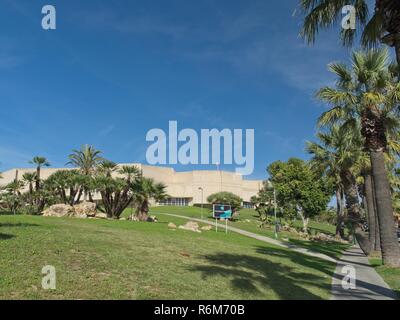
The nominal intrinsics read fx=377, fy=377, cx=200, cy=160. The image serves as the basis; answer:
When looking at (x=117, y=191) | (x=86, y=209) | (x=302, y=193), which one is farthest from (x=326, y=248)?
(x=302, y=193)

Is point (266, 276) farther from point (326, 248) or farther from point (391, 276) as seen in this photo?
point (326, 248)

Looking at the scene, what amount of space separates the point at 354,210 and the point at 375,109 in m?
10.3

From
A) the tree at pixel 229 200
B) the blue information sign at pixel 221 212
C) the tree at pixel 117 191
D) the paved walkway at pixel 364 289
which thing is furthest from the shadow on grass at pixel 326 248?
the tree at pixel 229 200

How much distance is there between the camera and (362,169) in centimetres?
2738

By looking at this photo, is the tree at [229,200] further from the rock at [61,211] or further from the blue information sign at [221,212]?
the rock at [61,211]

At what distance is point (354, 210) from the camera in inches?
1021

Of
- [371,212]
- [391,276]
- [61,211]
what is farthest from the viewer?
[61,211]

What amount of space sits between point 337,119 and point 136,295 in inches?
627

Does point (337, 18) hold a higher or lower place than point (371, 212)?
higher

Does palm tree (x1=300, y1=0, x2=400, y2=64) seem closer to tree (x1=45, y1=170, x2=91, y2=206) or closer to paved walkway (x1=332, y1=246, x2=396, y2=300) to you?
paved walkway (x1=332, y1=246, x2=396, y2=300)

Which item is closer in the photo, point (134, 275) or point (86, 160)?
point (134, 275)

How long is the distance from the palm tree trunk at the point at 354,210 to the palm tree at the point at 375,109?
7.26 m

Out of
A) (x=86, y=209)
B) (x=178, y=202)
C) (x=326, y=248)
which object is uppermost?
(x=178, y=202)

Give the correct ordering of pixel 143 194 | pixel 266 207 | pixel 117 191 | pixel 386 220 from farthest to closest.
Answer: pixel 266 207
pixel 117 191
pixel 143 194
pixel 386 220
